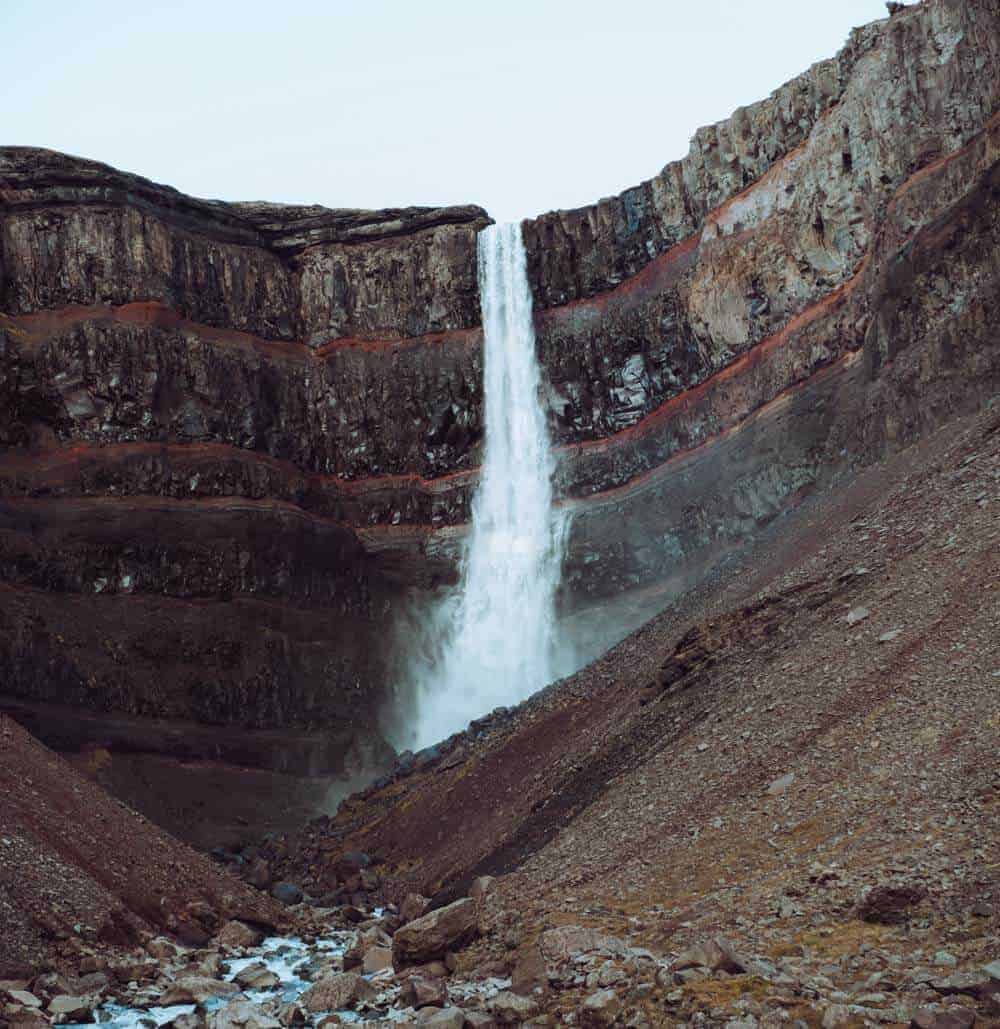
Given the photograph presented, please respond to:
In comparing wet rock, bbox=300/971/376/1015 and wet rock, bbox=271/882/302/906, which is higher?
wet rock, bbox=271/882/302/906

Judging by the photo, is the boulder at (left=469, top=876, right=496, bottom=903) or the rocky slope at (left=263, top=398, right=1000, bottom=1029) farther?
the boulder at (left=469, top=876, right=496, bottom=903)

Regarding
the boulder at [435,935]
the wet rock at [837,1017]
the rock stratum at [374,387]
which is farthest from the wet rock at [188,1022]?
the rock stratum at [374,387]

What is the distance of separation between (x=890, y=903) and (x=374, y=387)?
3584 cm

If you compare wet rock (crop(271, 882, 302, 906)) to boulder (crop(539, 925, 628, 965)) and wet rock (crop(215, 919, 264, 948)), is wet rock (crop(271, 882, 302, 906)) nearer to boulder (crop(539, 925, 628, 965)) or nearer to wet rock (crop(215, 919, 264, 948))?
wet rock (crop(215, 919, 264, 948))

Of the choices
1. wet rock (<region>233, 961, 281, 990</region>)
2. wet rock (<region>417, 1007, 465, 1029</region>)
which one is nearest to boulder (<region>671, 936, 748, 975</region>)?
wet rock (<region>417, 1007, 465, 1029</region>)

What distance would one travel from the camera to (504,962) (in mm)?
13742

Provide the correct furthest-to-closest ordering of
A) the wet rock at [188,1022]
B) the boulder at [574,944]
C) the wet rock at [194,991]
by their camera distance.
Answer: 1. the wet rock at [194,991]
2. the wet rock at [188,1022]
3. the boulder at [574,944]

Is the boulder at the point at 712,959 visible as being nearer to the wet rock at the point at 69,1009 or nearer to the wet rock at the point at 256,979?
the wet rock at the point at 256,979

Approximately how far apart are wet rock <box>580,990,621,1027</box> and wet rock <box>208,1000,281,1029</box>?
12.2ft

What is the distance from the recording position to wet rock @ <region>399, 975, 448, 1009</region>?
1295 centimetres

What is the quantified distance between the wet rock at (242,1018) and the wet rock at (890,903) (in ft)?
20.1

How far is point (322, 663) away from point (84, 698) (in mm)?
7584

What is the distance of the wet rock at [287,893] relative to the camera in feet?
84.5

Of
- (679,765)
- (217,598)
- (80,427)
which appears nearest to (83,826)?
(679,765)
